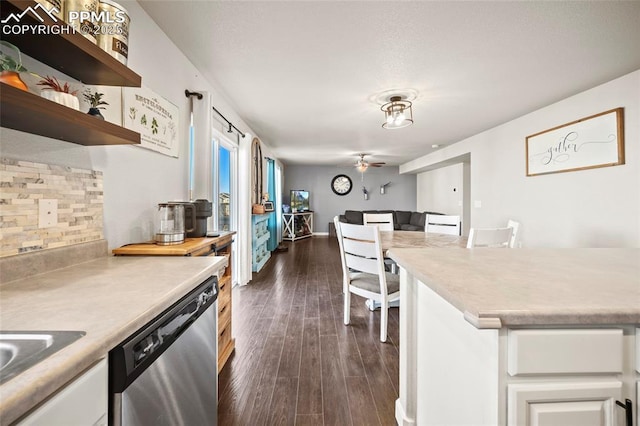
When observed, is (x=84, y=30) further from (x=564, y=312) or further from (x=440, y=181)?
(x=440, y=181)

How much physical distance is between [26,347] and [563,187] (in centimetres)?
431

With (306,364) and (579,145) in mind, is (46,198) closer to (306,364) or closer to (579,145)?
(306,364)

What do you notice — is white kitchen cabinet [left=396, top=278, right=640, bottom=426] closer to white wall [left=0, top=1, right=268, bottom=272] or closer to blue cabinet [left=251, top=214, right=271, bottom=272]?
white wall [left=0, top=1, right=268, bottom=272]

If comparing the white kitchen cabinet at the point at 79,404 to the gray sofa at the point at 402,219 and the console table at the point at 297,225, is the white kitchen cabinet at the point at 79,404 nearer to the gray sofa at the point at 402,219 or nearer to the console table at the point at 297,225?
the gray sofa at the point at 402,219

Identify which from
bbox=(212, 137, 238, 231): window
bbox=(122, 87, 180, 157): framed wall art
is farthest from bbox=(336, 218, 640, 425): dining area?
bbox=(212, 137, 238, 231): window

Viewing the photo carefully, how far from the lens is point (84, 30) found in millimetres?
955

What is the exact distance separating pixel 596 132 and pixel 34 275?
170 inches

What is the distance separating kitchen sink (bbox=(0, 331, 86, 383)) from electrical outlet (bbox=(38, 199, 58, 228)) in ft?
1.96

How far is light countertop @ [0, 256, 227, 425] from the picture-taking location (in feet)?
1.39

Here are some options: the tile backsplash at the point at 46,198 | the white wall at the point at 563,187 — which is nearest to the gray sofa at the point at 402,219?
the white wall at the point at 563,187

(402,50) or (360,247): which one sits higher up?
(402,50)

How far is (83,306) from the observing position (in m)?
0.69

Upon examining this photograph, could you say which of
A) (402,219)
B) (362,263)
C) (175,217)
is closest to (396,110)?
(362,263)

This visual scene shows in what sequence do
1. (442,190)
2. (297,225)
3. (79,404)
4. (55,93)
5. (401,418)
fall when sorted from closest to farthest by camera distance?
(79,404)
(55,93)
(401,418)
(442,190)
(297,225)
